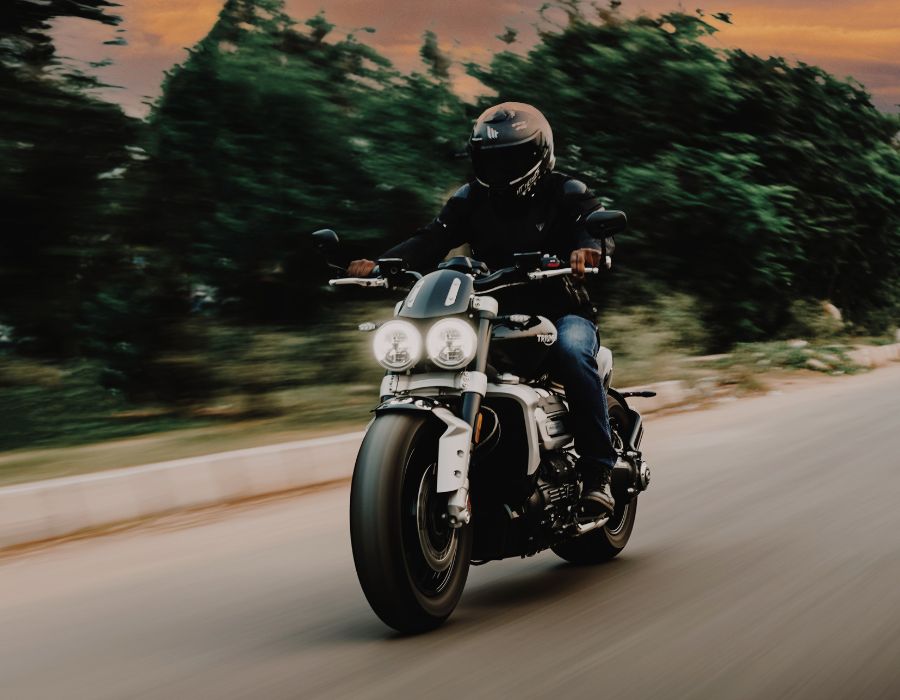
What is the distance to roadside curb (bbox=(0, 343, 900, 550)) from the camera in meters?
7.19

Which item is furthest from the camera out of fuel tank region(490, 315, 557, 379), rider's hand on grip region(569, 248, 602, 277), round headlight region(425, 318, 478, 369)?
fuel tank region(490, 315, 557, 379)

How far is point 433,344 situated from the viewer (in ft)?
15.1

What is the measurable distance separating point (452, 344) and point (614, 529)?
6.15 ft

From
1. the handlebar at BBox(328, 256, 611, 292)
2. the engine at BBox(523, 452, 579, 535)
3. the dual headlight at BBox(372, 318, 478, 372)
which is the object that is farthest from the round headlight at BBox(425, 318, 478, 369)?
the engine at BBox(523, 452, 579, 535)

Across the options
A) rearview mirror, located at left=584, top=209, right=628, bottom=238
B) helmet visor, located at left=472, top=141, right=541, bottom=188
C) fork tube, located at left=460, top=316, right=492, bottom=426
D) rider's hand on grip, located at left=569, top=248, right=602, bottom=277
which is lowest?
fork tube, located at left=460, top=316, right=492, bottom=426

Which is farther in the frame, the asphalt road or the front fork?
the front fork

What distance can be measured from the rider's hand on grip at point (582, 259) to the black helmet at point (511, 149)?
513 mm

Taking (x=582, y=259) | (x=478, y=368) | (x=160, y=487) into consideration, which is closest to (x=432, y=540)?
(x=478, y=368)

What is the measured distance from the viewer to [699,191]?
Result: 18844 mm

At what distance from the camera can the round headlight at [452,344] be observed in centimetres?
457

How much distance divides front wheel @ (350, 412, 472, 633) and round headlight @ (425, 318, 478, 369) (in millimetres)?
226

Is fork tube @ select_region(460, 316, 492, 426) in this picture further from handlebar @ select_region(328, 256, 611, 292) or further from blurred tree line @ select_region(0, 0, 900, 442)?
blurred tree line @ select_region(0, 0, 900, 442)

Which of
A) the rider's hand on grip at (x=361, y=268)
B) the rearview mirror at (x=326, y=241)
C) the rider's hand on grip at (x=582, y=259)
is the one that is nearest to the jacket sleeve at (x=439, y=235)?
the rider's hand on grip at (x=361, y=268)

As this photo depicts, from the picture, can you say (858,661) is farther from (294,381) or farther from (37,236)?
(294,381)
